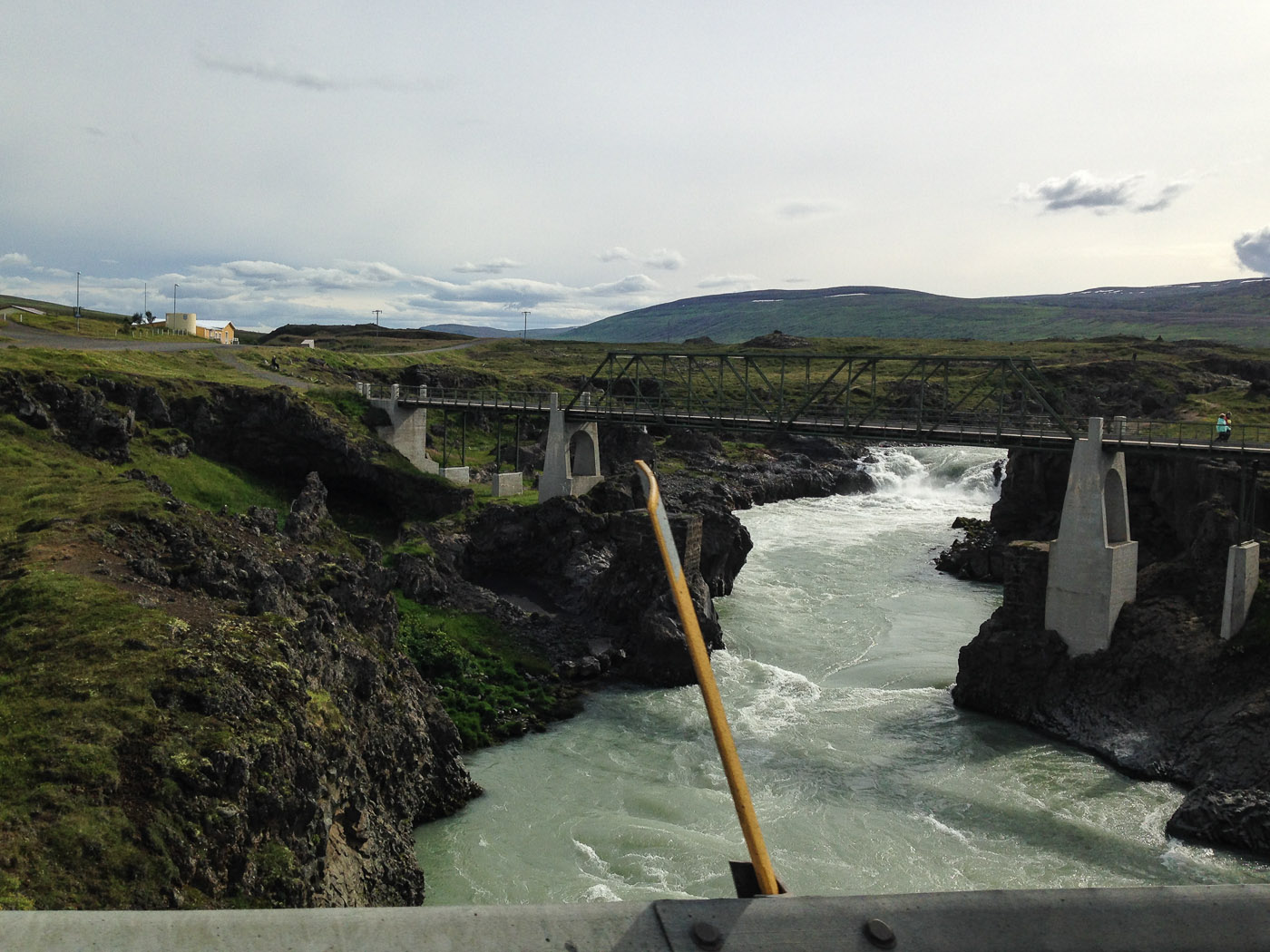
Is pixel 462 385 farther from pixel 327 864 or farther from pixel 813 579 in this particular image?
pixel 327 864

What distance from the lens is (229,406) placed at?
6494cm

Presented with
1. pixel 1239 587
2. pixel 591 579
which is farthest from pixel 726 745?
pixel 591 579

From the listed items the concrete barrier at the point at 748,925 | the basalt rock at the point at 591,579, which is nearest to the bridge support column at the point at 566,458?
the basalt rock at the point at 591,579

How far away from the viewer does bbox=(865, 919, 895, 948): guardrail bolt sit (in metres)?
7.40

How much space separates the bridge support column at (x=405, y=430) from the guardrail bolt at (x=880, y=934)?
222 ft

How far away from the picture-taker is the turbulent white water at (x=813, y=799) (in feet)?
87.5

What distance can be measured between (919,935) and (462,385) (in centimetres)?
10263

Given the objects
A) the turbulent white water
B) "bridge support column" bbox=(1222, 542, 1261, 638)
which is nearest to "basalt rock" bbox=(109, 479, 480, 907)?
the turbulent white water

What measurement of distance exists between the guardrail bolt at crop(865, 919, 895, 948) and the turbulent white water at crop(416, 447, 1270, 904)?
55.7ft

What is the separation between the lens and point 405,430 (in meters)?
75.0

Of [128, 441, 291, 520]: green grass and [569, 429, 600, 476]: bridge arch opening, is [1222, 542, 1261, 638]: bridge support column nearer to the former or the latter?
[569, 429, 600, 476]: bridge arch opening

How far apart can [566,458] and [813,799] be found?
3659 cm

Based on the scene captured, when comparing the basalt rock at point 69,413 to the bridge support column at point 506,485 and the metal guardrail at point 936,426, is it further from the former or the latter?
the bridge support column at point 506,485

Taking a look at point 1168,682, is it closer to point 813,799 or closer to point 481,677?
point 813,799
